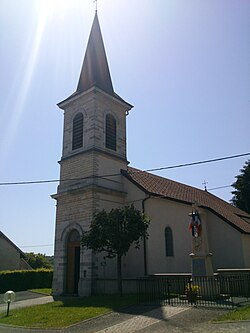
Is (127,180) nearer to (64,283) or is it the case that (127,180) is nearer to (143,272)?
(143,272)

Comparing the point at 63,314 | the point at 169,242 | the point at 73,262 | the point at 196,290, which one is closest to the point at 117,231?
the point at 196,290

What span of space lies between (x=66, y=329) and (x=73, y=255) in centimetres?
1016

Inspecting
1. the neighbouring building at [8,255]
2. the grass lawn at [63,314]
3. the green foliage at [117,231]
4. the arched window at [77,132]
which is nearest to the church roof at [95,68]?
the arched window at [77,132]

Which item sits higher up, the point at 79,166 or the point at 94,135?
the point at 94,135

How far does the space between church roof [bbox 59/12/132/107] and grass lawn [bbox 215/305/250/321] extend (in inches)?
663

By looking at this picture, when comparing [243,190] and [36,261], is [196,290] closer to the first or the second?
[243,190]

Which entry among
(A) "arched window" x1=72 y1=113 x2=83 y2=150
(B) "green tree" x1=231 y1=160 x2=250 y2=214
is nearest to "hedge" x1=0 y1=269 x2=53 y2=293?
(A) "arched window" x1=72 y1=113 x2=83 y2=150

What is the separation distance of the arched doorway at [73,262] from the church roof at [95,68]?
10067 millimetres

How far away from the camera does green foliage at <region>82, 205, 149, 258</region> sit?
16203 millimetres

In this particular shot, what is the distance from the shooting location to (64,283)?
20078 mm

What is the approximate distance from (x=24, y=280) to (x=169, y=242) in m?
12.1

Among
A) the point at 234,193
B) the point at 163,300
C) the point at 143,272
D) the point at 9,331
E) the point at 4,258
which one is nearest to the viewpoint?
the point at 9,331

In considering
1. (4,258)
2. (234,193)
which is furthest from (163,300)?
(234,193)

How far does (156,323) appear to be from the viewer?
10.2 meters
